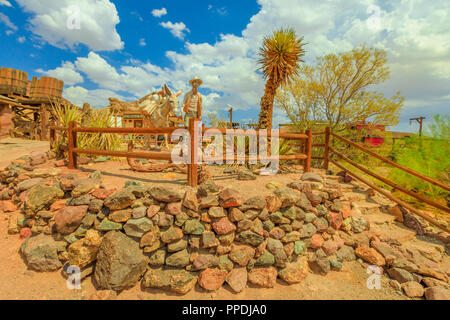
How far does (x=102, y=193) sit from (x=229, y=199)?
6.62 feet

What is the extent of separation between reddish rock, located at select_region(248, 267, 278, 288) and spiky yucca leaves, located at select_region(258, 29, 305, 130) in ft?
14.6

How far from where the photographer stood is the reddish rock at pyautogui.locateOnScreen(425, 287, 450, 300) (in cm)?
274

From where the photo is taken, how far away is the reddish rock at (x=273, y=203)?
3301 mm

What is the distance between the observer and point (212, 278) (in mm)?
2719

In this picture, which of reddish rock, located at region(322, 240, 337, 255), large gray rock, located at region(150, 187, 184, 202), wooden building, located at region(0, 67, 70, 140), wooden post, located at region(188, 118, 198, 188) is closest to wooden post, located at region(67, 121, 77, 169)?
large gray rock, located at region(150, 187, 184, 202)

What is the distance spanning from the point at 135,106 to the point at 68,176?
1605cm

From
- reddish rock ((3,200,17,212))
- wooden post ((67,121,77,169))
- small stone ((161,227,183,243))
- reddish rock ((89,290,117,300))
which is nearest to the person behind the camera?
reddish rock ((89,290,117,300))

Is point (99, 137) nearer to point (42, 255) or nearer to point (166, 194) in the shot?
point (42, 255)

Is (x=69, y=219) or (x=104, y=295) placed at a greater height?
(x=69, y=219)

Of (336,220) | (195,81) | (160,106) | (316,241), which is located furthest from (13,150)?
(336,220)

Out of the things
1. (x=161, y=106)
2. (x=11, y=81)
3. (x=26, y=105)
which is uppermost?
(x=11, y=81)
